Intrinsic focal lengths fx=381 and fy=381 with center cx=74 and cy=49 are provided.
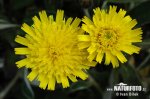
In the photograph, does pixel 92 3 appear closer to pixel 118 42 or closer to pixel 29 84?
pixel 118 42

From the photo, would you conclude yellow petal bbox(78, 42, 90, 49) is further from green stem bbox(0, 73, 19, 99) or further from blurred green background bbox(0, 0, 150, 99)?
green stem bbox(0, 73, 19, 99)

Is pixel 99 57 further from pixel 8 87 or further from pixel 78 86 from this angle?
pixel 8 87

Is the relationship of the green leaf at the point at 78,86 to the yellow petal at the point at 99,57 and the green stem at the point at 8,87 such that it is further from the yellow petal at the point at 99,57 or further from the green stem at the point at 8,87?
the yellow petal at the point at 99,57

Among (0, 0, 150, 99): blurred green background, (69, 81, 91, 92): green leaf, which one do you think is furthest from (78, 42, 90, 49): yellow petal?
(69, 81, 91, 92): green leaf

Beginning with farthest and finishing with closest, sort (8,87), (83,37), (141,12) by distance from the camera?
(8,87)
(141,12)
(83,37)

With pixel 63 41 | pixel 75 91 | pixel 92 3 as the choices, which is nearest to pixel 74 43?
pixel 63 41

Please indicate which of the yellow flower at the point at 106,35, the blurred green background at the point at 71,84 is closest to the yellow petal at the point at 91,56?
the yellow flower at the point at 106,35

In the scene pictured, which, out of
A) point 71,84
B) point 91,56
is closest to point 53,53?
point 91,56
